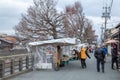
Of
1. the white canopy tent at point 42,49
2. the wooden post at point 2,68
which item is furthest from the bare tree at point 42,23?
the wooden post at point 2,68

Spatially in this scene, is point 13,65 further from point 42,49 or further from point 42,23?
point 42,23

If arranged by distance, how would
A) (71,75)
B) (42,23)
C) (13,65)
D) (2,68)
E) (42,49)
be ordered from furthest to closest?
(42,23) → (42,49) → (71,75) → (13,65) → (2,68)

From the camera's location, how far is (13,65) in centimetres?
2092

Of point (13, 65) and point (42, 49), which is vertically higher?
point (42, 49)

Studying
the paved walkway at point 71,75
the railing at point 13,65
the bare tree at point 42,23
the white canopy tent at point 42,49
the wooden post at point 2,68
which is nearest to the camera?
the wooden post at point 2,68

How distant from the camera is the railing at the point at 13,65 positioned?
18766mm

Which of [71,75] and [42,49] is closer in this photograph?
[71,75]

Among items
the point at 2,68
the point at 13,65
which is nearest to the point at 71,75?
the point at 13,65

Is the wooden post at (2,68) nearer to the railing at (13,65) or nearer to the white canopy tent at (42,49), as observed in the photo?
the railing at (13,65)

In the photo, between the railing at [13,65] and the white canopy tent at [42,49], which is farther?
the white canopy tent at [42,49]

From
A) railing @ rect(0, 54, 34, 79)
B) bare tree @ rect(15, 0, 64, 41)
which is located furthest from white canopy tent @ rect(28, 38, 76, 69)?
bare tree @ rect(15, 0, 64, 41)

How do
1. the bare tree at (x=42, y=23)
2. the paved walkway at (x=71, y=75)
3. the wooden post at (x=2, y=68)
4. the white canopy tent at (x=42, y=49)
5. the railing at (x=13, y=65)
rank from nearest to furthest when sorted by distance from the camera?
1. the wooden post at (x=2, y=68)
2. the railing at (x=13, y=65)
3. the paved walkway at (x=71, y=75)
4. the white canopy tent at (x=42, y=49)
5. the bare tree at (x=42, y=23)

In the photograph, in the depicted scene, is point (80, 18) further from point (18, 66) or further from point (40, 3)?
point (18, 66)

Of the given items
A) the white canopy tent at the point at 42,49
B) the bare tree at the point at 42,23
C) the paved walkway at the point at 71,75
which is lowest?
the paved walkway at the point at 71,75
